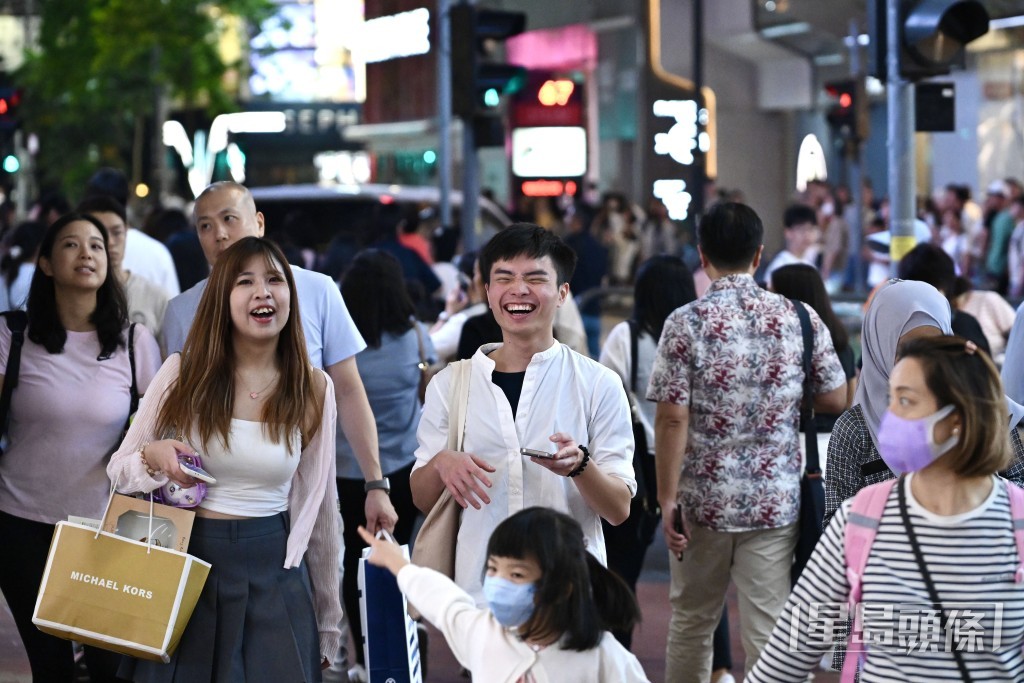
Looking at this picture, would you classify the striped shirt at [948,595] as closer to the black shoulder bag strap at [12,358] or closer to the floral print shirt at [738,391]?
the floral print shirt at [738,391]

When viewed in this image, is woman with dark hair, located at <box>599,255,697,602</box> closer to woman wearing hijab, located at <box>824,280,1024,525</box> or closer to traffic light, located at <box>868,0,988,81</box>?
woman wearing hijab, located at <box>824,280,1024,525</box>

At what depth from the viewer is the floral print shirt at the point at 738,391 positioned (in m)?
5.91

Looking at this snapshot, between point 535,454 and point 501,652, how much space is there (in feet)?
2.10

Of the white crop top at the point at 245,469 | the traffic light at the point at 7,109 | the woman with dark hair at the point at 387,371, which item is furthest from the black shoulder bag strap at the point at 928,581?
the traffic light at the point at 7,109

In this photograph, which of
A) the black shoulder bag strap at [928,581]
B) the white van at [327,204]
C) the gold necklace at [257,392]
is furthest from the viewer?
the white van at [327,204]

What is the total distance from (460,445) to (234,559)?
761mm

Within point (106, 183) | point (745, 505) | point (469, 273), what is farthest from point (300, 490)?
point (106, 183)

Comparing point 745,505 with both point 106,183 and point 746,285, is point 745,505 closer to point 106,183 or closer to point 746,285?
point 746,285

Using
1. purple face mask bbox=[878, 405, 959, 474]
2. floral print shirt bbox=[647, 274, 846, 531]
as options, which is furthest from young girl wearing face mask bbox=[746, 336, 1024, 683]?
floral print shirt bbox=[647, 274, 846, 531]

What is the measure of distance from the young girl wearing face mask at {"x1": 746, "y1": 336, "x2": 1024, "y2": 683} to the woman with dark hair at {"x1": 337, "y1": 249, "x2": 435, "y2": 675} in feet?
13.0

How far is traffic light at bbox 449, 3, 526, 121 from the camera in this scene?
42.6 ft

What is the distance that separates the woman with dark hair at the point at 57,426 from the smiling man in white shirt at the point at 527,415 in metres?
1.67

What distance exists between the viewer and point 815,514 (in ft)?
19.9

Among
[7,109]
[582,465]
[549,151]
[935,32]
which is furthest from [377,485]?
[549,151]
